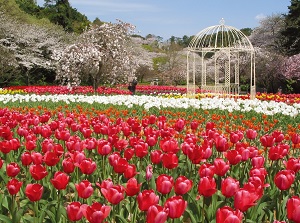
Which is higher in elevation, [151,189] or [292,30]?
[292,30]

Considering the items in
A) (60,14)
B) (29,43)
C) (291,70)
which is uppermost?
(60,14)

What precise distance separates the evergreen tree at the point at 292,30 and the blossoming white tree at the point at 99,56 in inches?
479

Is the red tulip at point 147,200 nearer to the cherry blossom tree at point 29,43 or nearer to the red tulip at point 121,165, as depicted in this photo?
the red tulip at point 121,165

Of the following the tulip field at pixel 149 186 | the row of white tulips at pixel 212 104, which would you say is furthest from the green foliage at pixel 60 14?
the tulip field at pixel 149 186

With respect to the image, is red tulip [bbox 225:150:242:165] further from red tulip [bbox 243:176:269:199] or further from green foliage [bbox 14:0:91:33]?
green foliage [bbox 14:0:91:33]

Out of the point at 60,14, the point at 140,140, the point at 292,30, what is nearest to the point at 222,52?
the point at 292,30

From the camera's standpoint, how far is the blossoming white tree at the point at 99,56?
Answer: 20031mm

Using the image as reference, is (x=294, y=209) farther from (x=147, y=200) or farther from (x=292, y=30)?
(x=292, y=30)

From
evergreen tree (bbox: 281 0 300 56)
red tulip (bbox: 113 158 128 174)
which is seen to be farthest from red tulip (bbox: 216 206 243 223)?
evergreen tree (bbox: 281 0 300 56)

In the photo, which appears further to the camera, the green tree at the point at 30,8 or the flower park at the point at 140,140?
the green tree at the point at 30,8

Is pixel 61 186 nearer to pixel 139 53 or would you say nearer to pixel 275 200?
pixel 275 200

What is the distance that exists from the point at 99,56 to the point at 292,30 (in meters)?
14.9

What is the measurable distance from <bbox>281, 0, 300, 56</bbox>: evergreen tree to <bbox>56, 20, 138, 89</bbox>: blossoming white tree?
479 inches

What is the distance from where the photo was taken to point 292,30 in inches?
1126
